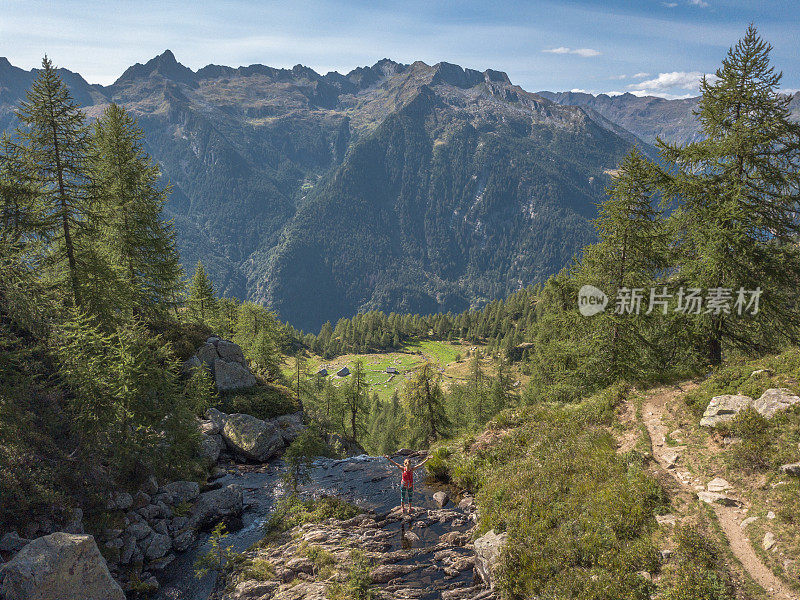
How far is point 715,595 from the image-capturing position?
9766mm

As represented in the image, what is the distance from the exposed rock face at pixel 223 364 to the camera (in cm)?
3538

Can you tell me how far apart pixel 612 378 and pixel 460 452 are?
10.2 m

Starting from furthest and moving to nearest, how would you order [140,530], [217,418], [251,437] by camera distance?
[217,418] → [251,437] → [140,530]

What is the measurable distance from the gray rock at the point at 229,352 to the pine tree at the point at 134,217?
5.71 m

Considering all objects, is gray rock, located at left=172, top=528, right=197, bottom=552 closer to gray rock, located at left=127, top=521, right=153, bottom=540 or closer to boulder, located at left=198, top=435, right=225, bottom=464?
gray rock, located at left=127, top=521, right=153, bottom=540

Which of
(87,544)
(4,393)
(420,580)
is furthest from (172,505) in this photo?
(420,580)

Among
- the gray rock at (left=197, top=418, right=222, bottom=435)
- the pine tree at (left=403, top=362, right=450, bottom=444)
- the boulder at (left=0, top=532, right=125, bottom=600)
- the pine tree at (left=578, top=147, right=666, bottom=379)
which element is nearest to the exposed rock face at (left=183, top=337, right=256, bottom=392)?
the gray rock at (left=197, top=418, right=222, bottom=435)

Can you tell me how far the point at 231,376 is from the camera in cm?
3612

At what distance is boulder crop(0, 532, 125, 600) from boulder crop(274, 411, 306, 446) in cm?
1956

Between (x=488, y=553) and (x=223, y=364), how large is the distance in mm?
29282

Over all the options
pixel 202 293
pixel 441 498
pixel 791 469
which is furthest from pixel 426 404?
pixel 791 469

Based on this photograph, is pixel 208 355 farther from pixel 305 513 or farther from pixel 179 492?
pixel 305 513

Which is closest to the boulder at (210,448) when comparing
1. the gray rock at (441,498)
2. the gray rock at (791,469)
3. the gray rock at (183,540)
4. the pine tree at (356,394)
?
the gray rock at (183,540)

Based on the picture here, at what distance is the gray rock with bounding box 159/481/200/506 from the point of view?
839 inches
